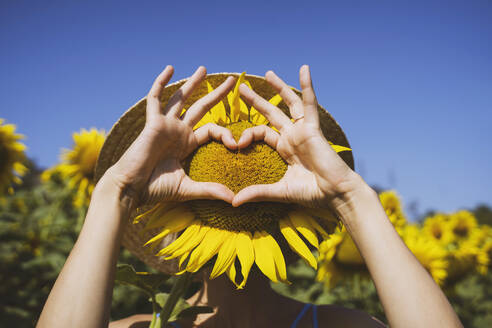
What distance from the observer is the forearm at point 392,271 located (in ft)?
4.09

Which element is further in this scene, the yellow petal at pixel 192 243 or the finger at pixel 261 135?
the finger at pixel 261 135

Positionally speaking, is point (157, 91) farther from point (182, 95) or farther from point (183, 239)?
point (183, 239)

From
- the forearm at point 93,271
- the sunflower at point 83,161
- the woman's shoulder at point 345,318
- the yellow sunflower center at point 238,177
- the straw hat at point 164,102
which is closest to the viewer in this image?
the forearm at point 93,271

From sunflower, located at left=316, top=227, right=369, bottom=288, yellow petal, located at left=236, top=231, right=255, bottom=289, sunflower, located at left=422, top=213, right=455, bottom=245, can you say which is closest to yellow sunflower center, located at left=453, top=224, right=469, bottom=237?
sunflower, located at left=422, top=213, right=455, bottom=245

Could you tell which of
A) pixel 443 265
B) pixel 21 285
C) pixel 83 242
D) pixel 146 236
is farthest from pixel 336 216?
pixel 21 285

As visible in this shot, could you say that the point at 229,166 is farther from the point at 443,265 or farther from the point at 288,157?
the point at 443,265

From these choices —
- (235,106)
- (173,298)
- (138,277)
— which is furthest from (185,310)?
(235,106)

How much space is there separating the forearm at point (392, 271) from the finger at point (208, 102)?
28.3 inches

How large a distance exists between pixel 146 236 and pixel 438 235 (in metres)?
5.52

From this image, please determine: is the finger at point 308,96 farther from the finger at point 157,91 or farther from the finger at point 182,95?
the finger at point 157,91

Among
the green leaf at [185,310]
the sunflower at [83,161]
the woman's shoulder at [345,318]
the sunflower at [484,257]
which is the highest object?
the sunflower at [83,161]

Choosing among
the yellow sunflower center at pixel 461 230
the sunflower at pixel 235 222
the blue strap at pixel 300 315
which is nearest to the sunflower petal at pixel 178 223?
the sunflower at pixel 235 222

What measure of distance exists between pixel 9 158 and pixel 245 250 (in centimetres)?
360

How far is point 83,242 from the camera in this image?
1.35 m
